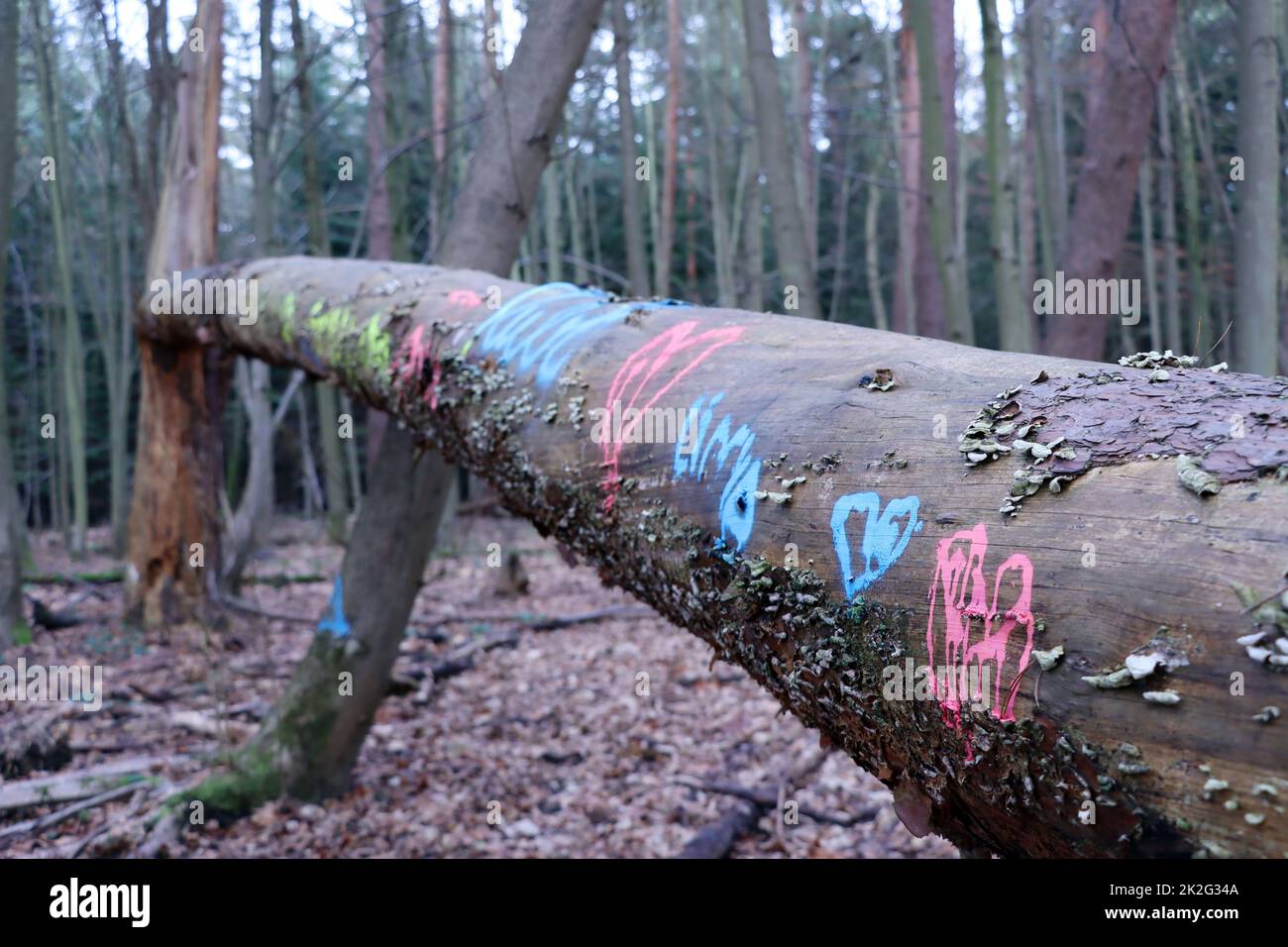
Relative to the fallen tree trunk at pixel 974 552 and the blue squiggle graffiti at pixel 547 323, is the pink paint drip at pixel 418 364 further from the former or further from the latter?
the fallen tree trunk at pixel 974 552

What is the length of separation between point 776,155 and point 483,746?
3749 mm

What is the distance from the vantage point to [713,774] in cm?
467

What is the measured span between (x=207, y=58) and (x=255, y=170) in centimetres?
120

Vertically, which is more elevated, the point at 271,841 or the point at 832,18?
the point at 832,18

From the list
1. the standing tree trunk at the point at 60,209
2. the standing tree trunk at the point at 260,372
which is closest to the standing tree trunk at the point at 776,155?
the standing tree trunk at the point at 260,372

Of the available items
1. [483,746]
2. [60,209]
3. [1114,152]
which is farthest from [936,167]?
[60,209]

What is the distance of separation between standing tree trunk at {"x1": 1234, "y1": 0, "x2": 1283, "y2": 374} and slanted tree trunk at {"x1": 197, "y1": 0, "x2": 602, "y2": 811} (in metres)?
3.02

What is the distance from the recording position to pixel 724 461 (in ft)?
5.45

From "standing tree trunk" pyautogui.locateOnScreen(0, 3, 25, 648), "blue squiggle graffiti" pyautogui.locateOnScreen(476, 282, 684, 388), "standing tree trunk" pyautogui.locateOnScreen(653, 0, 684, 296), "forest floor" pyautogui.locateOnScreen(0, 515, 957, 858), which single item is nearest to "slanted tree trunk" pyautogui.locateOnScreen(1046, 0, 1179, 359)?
"forest floor" pyautogui.locateOnScreen(0, 515, 957, 858)

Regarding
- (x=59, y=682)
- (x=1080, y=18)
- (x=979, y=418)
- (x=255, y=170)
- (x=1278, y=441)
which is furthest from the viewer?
(x=1080, y=18)

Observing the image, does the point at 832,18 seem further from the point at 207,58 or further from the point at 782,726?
the point at 782,726

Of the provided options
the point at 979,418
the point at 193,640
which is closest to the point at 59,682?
the point at 193,640

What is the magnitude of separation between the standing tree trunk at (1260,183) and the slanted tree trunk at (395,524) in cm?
302

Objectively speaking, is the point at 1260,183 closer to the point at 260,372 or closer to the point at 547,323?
the point at 547,323
